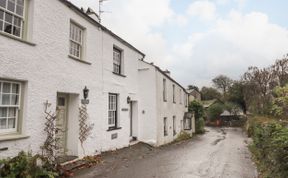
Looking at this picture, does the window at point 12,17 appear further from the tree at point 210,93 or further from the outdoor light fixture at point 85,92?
the tree at point 210,93

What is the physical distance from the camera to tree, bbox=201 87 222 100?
85.2 meters

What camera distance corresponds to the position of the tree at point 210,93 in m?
85.2

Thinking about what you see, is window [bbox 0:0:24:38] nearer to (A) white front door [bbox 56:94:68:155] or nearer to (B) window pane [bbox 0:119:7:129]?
(B) window pane [bbox 0:119:7:129]

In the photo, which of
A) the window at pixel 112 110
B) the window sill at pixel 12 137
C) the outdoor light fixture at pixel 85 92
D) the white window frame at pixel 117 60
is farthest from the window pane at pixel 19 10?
the white window frame at pixel 117 60

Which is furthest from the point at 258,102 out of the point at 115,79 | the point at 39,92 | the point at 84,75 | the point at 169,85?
the point at 39,92

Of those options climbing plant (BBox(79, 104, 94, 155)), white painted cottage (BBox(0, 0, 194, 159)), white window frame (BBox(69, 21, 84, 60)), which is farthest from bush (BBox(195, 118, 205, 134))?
white window frame (BBox(69, 21, 84, 60))

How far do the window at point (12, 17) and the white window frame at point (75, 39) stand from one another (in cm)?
253

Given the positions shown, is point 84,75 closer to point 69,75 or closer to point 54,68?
point 69,75

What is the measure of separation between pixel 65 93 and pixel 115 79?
4.35 metres

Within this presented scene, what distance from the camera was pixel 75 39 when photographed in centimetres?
1095

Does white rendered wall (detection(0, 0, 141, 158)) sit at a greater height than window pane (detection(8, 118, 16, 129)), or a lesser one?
greater

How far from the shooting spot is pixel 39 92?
8.52 meters

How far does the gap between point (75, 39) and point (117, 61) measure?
14.1 feet

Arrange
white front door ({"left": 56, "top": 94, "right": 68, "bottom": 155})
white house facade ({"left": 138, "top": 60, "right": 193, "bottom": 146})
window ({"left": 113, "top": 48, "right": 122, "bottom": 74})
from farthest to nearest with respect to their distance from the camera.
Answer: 1. white house facade ({"left": 138, "top": 60, "right": 193, "bottom": 146})
2. window ({"left": 113, "top": 48, "right": 122, "bottom": 74})
3. white front door ({"left": 56, "top": 94, "right": 68, "bottom": 155})
